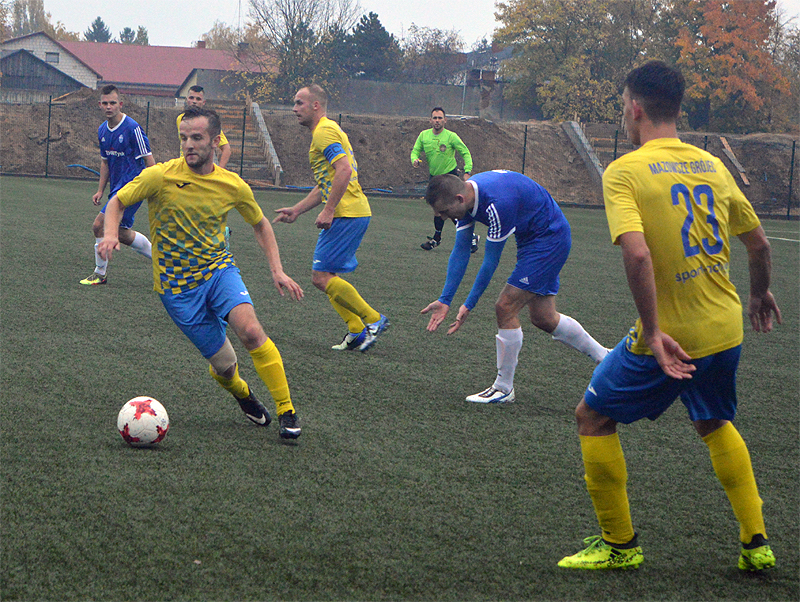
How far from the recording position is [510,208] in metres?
4.81

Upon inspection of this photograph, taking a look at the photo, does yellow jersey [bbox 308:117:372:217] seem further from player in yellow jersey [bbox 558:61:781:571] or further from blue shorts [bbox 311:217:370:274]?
player in yellow jersey [bbox 558:61:781:571]

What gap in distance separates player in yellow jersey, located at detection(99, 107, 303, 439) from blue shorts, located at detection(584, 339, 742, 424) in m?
1.90

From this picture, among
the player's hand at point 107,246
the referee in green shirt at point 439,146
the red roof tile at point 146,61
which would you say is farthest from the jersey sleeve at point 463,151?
the red roof tile at point 146,61

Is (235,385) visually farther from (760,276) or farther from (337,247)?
(760,276)

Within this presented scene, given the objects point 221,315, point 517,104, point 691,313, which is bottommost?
point 221,315

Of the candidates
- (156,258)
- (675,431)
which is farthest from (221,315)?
(675,431)

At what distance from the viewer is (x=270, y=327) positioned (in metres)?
7.07

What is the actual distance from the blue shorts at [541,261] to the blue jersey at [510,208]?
0.13ft

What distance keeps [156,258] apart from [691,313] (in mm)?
2883

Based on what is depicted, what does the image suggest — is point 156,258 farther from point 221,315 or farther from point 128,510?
point 128,510

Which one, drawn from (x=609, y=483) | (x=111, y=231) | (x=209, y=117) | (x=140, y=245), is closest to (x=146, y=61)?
(x=140, y=245)

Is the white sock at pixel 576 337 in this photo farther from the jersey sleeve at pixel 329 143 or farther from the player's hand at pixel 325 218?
the jersey sleeve at pixel 329 143

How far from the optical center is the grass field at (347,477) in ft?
9.47

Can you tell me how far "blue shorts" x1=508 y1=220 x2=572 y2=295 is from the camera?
506 centimetres
